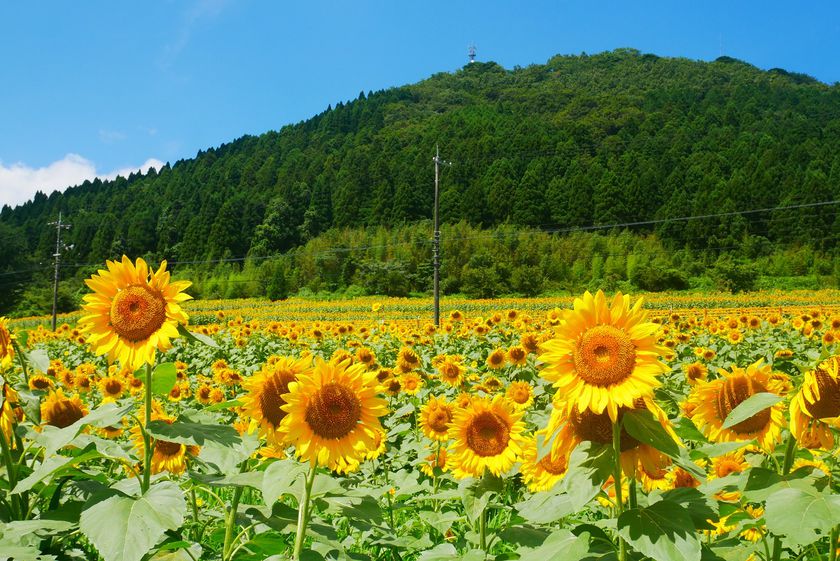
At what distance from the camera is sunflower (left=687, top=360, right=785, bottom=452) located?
179 centimetres

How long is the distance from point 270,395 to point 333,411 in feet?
0.78

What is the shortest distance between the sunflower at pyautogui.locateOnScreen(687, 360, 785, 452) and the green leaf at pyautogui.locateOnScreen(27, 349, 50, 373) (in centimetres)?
182

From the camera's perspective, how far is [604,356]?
4.48ft

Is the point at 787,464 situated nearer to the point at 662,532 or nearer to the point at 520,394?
the point at 662,532

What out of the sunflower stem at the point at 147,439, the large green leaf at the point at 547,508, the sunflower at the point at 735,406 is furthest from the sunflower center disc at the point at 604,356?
the sunflower stem at the point at 147,439

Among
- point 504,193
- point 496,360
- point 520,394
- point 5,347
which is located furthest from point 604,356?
point 504,193

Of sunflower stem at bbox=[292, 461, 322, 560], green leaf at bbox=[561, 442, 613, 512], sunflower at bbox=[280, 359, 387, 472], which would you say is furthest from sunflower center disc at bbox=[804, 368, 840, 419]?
sunflower stem at bbox=[292, 461, 322, 560]

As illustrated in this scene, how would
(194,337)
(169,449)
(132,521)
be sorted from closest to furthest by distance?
(132,521) → (194,337) → (169,449)

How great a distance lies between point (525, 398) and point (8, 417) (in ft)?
7.99

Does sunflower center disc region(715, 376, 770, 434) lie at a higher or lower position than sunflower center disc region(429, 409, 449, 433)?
higher

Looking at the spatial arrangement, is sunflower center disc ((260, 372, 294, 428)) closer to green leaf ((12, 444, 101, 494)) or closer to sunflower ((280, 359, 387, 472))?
sunflower ((280, 359, 387, 472))

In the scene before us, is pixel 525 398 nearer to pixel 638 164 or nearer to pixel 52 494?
pixel 52 494

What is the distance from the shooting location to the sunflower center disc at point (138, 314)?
5.85ft

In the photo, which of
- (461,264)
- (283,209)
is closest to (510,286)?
(461,264)
